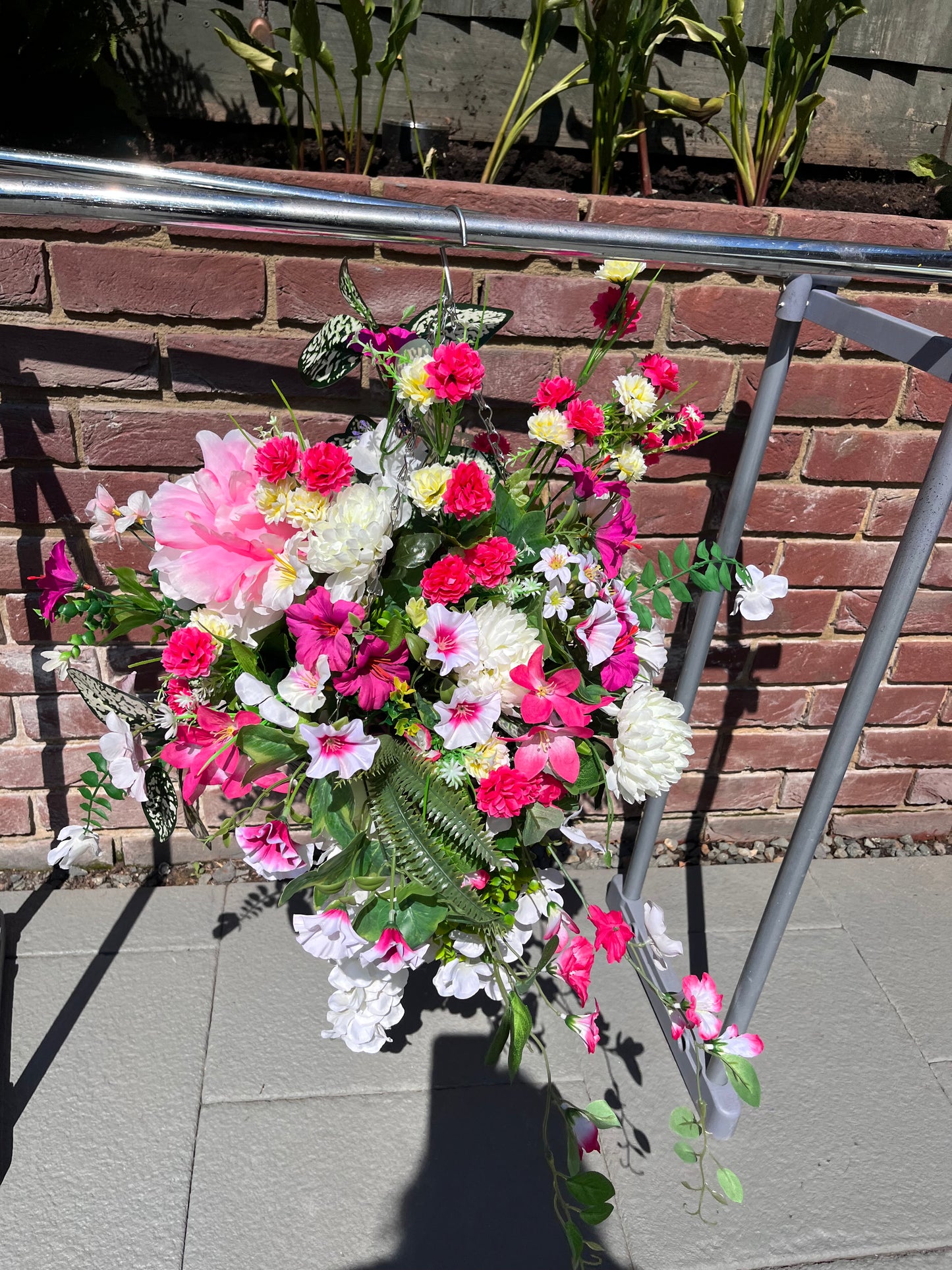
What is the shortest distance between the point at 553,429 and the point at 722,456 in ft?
1.95

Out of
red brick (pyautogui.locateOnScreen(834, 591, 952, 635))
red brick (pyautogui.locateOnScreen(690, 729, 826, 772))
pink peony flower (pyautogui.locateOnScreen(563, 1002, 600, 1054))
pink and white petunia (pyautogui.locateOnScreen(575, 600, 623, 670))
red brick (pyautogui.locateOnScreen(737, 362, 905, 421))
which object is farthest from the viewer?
red brick (pyautogui.locateOnScreen(690, 729, 826, 772))

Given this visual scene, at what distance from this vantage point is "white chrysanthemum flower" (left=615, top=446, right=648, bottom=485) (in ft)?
3.44

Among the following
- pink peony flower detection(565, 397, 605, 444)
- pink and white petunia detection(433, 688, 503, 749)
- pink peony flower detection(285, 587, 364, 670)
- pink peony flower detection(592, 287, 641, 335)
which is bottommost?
pink and white petunia detection(433, 688, 503, 749)

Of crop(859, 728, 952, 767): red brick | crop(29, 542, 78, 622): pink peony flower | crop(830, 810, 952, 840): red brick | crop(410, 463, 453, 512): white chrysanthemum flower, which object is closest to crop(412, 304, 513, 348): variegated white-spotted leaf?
crop(410, 463, 453, 512): white chrysanthemum flower

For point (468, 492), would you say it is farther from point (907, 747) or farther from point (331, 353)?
point (907, 747)

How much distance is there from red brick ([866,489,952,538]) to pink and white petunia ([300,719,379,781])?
43.6 inches

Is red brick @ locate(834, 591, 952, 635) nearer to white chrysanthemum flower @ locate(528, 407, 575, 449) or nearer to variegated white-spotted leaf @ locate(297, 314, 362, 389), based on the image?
white chrysanthemum flower @ locate(528, 407, 575, 449)

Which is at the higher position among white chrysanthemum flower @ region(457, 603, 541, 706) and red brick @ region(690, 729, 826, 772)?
white chrysanthemum flower @ region(457, 603, 541, 706)

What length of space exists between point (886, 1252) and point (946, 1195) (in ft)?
0.46

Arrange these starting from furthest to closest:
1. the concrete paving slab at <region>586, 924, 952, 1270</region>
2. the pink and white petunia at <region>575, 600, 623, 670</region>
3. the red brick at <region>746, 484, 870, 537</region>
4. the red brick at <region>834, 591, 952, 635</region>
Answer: the red brick at <region>834, 591, 952, 635</region> < the red brick at <region>746, 484, 870, 537</region> < the concrete paving slab at <region>586, 924, 952, 1270</region> < the pink and white petunia at <region>575, 600, 623, 670</region>

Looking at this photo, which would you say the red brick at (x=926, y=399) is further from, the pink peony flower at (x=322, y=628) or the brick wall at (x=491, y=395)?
the pink peony flower at (x=322, y=628)

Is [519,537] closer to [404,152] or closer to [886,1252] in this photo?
[404,152]

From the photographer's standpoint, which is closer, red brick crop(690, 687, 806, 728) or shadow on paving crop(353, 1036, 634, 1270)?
shadow on paving crop(353, 1036, 634, 1270)

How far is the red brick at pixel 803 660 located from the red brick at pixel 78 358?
118 cm
